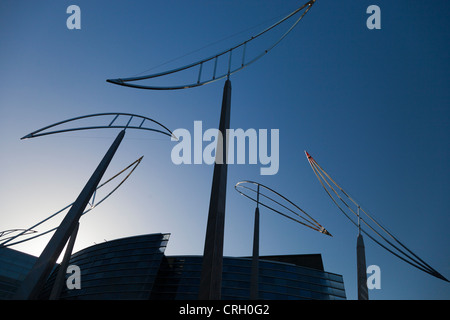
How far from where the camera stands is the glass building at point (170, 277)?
166 ft

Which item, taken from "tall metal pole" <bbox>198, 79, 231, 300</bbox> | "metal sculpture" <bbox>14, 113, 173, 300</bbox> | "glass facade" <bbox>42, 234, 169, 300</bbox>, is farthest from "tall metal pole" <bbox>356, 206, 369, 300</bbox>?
"glass facade" <bbox>42, 234, 169, 300</bbox>

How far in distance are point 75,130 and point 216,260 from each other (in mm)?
17574

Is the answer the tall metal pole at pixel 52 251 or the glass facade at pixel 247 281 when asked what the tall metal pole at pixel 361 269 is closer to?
the tall metal pole at pixel 52 251

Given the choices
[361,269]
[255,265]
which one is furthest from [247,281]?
[361,269]

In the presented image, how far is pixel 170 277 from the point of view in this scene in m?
52.8

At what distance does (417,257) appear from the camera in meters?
24.3

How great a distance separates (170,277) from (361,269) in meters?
39.7

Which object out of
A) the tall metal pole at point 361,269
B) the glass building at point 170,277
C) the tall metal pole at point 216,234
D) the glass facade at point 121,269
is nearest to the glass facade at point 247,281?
the glass building at point 170,277

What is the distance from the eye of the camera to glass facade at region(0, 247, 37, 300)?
68.6m
